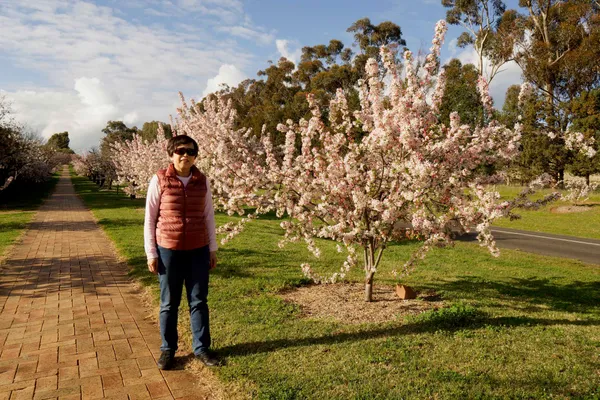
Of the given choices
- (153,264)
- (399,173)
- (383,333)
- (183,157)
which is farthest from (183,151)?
(383,333)

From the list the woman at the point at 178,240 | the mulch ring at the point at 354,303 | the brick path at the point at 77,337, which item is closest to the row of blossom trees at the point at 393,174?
the mulch ring at the point at 354,303

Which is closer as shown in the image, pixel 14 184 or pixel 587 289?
pixel 587 289

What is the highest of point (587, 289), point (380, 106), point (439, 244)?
point (380, 106)

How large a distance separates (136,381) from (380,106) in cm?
384

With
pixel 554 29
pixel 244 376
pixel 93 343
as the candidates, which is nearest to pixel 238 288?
pixel 93 343

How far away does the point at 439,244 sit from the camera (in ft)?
17.2

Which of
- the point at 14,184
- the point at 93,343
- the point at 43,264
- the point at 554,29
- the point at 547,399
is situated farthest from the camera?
the point at 554,29

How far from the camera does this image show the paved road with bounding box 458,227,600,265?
36.8 ft

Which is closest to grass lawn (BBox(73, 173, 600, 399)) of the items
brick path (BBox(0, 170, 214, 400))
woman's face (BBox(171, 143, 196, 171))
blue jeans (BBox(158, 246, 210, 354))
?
blue jeans (BBox(158, 246, 210, 354))

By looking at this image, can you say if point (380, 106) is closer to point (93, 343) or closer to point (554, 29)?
point (93, 343)

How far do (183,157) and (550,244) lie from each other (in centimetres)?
1249

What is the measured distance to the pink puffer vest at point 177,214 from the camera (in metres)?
3.81

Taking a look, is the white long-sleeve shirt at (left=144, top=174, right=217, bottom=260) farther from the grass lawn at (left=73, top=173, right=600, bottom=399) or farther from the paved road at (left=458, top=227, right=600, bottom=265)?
the paved road at (left=458, top=227, right=600, bottom=265)

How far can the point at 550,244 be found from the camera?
1275cm
